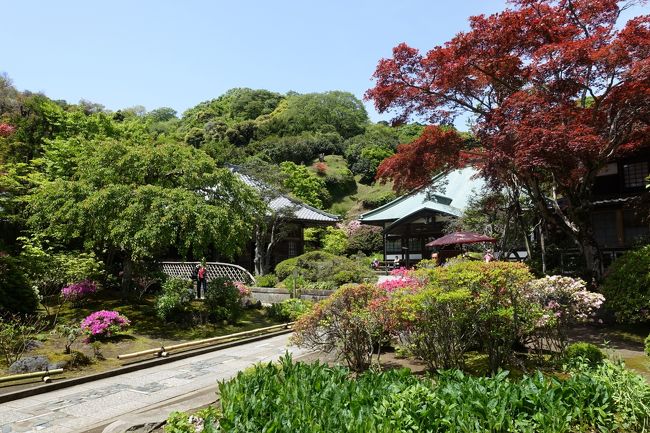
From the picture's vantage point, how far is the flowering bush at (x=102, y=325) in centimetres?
1085

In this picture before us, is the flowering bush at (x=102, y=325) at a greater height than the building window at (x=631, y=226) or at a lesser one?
lesser

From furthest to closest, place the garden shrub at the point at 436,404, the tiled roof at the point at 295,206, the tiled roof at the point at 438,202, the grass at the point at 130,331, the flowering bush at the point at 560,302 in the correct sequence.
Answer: the tiled roof at the point at 438,202 < the tiled roof at the point at 295,206 < the grass at the point at 130,331 < the flowering bush at the point at 560,302 < the garden shrub at the point at 436,404

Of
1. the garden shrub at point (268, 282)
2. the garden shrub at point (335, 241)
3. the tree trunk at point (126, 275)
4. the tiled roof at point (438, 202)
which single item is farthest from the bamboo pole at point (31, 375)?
the garden shrub at point (335, 241)

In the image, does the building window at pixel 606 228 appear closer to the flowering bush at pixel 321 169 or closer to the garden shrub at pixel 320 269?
the garden shrub at pixel 320 269

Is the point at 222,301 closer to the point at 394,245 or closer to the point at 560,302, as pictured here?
the point at 560,302

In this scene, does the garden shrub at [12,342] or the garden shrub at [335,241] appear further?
the garden shrub at [335,241]

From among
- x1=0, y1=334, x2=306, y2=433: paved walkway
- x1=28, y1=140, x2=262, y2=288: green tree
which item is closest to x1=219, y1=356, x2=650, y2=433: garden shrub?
x1=0, y1=334, x2=306, y2=433: paved walkway

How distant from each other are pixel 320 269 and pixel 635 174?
1417 centimetres

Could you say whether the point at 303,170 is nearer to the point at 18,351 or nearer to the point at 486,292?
the point at 18,351

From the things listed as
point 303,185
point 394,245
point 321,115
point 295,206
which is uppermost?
point 321,115

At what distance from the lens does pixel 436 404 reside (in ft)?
13.7

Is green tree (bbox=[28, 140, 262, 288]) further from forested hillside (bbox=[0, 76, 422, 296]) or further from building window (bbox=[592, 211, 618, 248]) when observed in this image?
building window (bbox=[592, 211, 618, 248])

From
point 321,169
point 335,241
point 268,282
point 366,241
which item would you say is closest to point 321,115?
point 321,169

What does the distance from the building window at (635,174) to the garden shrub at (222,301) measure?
1702cm
